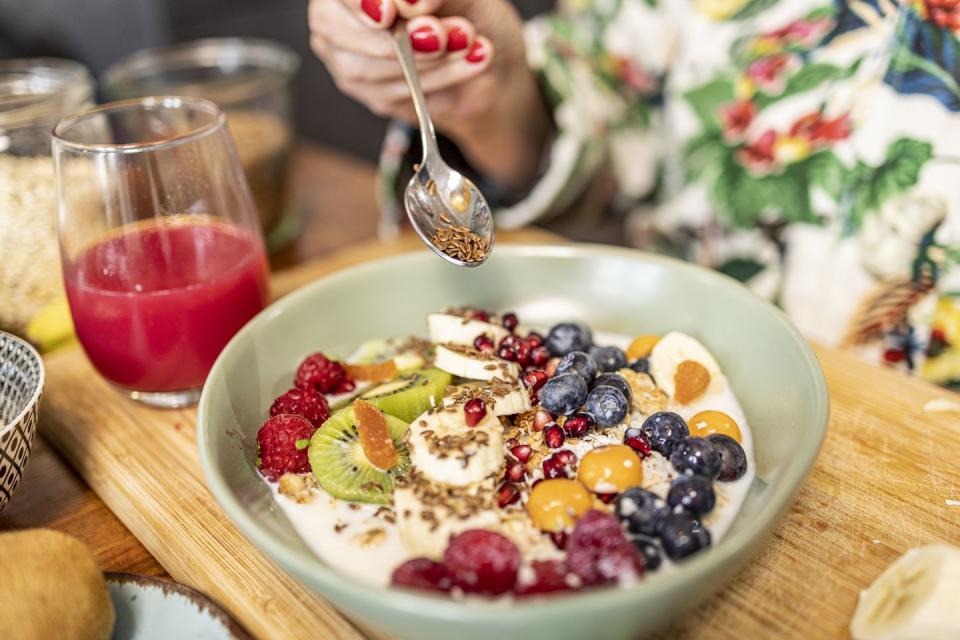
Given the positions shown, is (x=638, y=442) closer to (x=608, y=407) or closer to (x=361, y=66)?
(x=608, y=407)

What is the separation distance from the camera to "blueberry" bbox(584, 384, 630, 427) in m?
0.95

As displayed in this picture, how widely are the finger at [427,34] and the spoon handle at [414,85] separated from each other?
0.05 feet

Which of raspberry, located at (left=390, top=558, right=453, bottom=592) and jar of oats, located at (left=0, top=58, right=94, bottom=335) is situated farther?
jar of oats, located at (left=0, top=58, right=94, bottom=335)

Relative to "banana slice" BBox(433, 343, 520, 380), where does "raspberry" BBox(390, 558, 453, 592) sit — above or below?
above

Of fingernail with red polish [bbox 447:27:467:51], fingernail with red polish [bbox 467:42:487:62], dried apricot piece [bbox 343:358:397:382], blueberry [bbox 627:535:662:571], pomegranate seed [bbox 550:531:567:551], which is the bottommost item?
dried apricot piece [bbox 343:358:397:382]

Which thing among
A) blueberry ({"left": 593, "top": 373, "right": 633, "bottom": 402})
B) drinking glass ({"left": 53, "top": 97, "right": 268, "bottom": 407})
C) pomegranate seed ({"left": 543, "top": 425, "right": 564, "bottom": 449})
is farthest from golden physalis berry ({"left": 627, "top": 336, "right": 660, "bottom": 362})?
drinking glass ({"left": 53, "top": 97, "right": 268, "bottom": 407})

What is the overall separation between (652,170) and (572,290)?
0.60 meters

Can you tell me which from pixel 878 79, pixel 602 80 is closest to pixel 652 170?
pixel 602 80

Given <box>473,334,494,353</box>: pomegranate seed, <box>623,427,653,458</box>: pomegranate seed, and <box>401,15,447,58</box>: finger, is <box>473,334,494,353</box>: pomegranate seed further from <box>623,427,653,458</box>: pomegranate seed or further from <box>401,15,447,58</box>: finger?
<box>401,15,447,58</box>: finger

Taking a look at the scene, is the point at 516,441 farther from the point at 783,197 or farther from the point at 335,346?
the point at 783,197

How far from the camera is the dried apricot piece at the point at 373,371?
3.62ft

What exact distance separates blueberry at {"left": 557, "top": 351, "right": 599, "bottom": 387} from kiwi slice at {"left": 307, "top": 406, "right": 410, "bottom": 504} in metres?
0.22

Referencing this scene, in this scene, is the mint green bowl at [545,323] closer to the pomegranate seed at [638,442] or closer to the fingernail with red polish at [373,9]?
the pomegranate seed at [638,442]

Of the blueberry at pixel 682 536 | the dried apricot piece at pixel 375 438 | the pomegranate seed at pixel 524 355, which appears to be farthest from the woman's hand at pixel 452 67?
the blueberry at pixel 682 536
